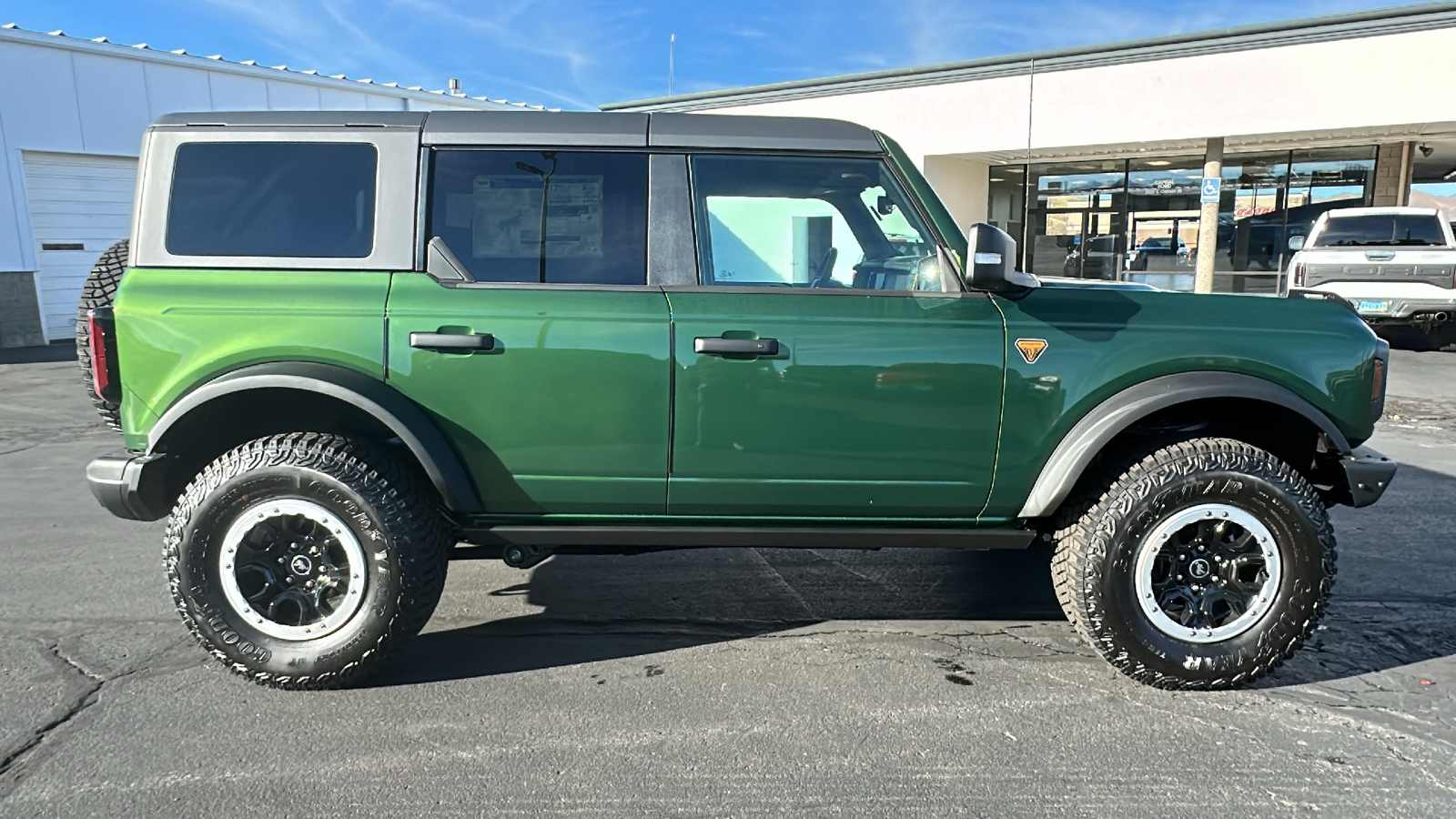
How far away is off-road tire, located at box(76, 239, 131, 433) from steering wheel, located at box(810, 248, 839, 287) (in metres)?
2.56

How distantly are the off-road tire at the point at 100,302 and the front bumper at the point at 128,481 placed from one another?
6.8 inches

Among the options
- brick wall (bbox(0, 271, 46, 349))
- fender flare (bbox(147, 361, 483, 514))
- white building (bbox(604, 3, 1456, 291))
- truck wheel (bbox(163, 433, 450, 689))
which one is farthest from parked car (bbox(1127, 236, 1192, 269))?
brick wall (bbox(0, 271, 46, 349))

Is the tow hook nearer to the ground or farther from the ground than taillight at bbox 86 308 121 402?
nearer to the ground

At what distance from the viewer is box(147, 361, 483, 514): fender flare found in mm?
3135

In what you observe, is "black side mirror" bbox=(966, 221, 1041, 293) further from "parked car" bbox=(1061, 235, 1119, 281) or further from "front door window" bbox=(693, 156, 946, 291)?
"parked car" bbox=(1061, 235, 1119, 281)

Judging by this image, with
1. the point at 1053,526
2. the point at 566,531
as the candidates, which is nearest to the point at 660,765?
the point at 566,531

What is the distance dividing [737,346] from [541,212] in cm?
88

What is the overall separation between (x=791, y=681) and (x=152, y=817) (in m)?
2.02

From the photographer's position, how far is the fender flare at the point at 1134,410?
3.18 meters

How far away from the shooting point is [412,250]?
3291mm

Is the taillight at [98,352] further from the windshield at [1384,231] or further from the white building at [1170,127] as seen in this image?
the windshield at [1384,231]

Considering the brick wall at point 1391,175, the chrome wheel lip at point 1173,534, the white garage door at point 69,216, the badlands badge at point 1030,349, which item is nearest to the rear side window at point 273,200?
the badlands badge at point 1030,349

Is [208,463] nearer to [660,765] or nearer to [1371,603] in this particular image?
[660,765]

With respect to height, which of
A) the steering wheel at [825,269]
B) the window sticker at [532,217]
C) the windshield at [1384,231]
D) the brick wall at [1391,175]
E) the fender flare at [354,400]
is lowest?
the fender flare at [354,400]
